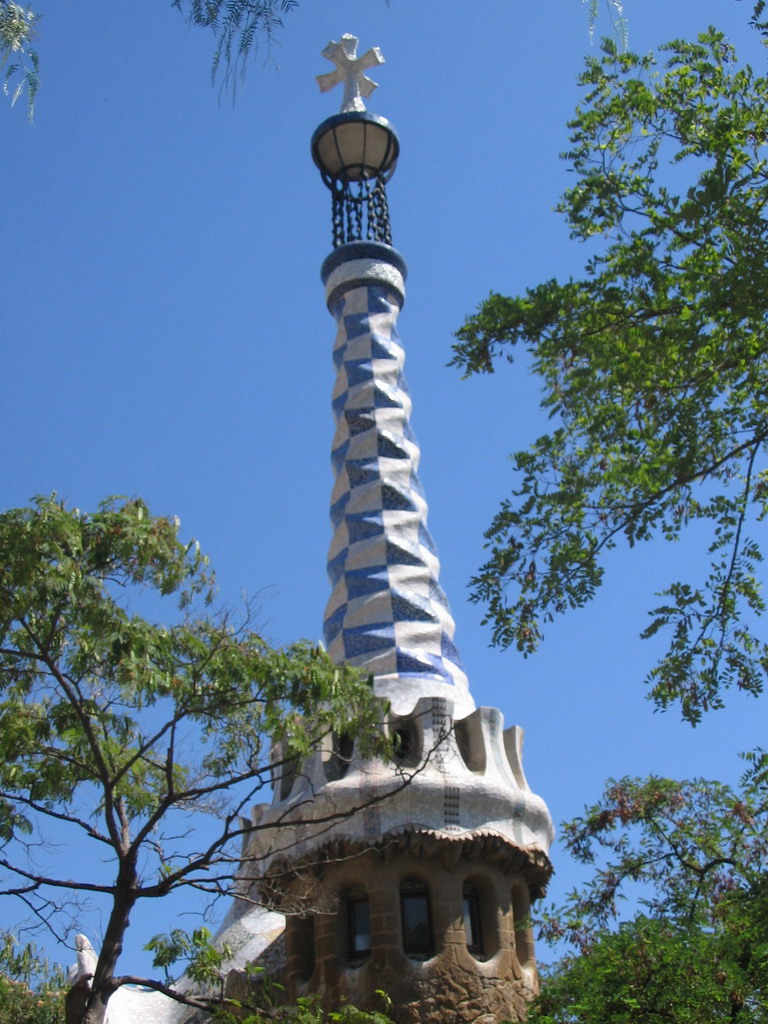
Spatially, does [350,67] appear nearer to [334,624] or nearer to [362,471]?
[362,471]

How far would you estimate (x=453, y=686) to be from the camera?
31.4 feet

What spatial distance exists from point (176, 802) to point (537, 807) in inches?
122

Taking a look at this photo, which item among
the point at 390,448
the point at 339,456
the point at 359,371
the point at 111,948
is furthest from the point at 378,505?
the point at 111,948

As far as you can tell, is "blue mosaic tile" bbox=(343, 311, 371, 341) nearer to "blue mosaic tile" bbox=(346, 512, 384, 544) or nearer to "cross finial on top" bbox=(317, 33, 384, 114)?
"blue mosaic tile" bbox=(346, 512, 384, 544)

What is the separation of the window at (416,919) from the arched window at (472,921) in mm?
278

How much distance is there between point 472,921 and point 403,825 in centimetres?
85

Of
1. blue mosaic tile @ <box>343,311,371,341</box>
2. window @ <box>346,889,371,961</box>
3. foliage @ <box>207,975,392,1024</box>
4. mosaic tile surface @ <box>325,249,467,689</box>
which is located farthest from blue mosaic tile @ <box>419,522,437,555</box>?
foliage @ <box>207,975,392,1024</box>

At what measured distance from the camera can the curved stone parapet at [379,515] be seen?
9.56m

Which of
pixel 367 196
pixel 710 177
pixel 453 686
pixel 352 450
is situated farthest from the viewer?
pixel 367 196

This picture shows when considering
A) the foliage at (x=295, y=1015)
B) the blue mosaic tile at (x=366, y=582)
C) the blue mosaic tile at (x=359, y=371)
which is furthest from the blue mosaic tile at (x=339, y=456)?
the foliage at (x=295, y=1015)

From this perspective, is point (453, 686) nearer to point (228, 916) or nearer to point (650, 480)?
point (228, 916)

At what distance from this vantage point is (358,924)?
27.1 ft

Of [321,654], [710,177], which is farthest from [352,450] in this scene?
[710,177]

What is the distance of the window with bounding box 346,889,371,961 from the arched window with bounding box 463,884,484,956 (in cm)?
64
